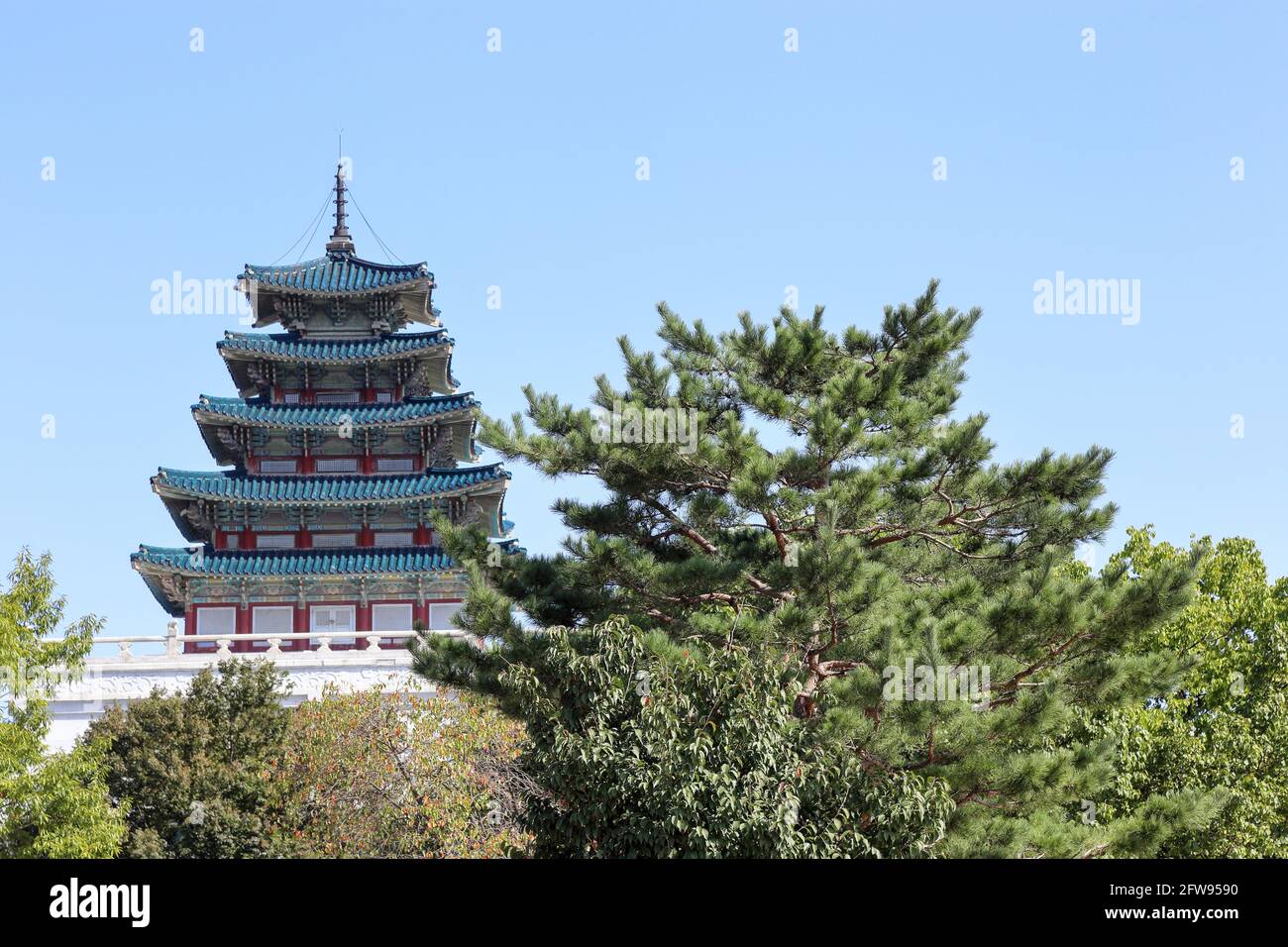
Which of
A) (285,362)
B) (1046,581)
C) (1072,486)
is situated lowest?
(1046,581)

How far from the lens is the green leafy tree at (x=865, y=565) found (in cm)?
1664

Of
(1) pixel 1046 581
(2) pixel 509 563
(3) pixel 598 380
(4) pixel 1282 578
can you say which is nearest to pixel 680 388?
(3) pixel 598 380

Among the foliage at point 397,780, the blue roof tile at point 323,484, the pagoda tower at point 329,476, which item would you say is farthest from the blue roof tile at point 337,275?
the foliage at point 397,780

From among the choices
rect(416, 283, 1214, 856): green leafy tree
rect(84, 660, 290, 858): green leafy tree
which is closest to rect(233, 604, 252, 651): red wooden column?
rect(84, 660, 290, 858): green leafy tree

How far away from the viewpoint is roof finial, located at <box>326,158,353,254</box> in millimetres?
41594

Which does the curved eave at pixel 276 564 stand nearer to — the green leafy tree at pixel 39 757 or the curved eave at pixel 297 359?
the curved eave at pixel 297 359

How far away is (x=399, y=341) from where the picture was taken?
3947cm

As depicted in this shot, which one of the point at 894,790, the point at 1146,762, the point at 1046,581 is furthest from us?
the point at 1146,762

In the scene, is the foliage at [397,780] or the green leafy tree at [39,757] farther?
the foliage at [397,780]

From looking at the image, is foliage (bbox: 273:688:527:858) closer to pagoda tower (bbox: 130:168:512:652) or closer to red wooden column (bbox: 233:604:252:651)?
pagoda tower (bbox: 130:168:512:652)

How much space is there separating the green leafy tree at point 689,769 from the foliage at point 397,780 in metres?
7.02
